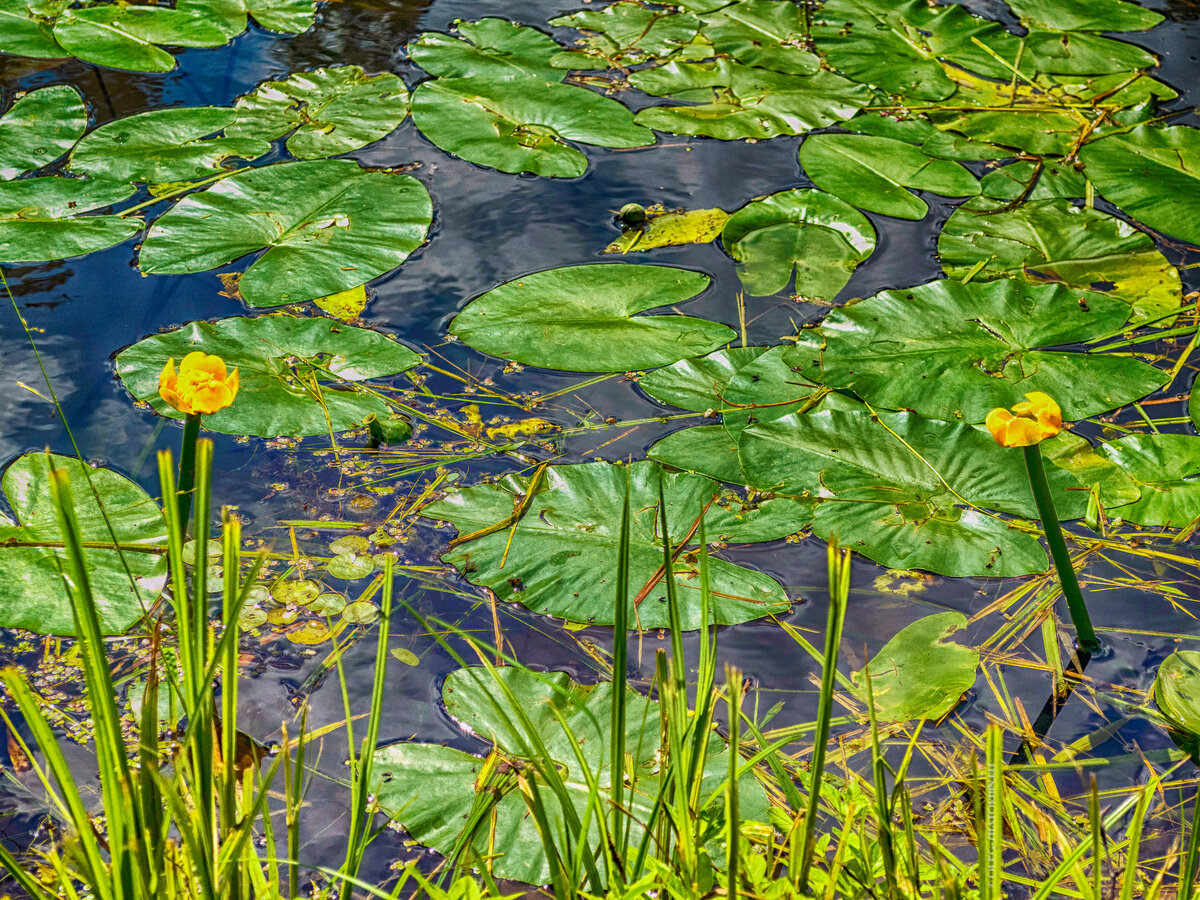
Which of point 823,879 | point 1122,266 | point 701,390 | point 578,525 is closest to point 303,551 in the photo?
point 578,525

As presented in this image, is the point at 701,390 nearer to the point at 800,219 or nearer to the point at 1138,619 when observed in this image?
the point at 800,219

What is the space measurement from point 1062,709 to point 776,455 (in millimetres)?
568

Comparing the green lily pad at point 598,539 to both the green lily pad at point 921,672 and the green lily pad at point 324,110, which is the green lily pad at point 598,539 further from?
the green lily pad at point 324,110

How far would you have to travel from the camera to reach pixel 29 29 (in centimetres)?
268

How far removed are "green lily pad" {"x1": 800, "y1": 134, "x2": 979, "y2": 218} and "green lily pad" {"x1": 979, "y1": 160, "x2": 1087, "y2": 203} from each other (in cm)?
5

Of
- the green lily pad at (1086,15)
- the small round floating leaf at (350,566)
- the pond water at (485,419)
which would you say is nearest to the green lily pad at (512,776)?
the pond water at (485,419)

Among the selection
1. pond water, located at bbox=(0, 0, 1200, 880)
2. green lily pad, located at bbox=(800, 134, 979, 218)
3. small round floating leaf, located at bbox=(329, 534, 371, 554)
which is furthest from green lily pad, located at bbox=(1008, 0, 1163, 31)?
small round floating leaf, located at bbox=(329, 534, 371, 554)

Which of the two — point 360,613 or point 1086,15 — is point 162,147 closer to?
point 360,613

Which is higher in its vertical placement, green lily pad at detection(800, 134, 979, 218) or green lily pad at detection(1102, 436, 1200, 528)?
green lily pad at detection(800, 134, 979, 218)

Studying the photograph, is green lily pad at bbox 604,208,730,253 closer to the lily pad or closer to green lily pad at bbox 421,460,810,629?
the lily pad

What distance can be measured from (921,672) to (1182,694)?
36cm

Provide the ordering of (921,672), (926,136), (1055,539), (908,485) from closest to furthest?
1. (1055,539)
2. (921,672)
3. (908,485)
4. (926,136)

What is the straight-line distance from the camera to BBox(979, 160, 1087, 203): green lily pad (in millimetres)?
2250

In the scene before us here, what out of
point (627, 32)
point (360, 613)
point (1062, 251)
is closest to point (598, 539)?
point (360, 613)
